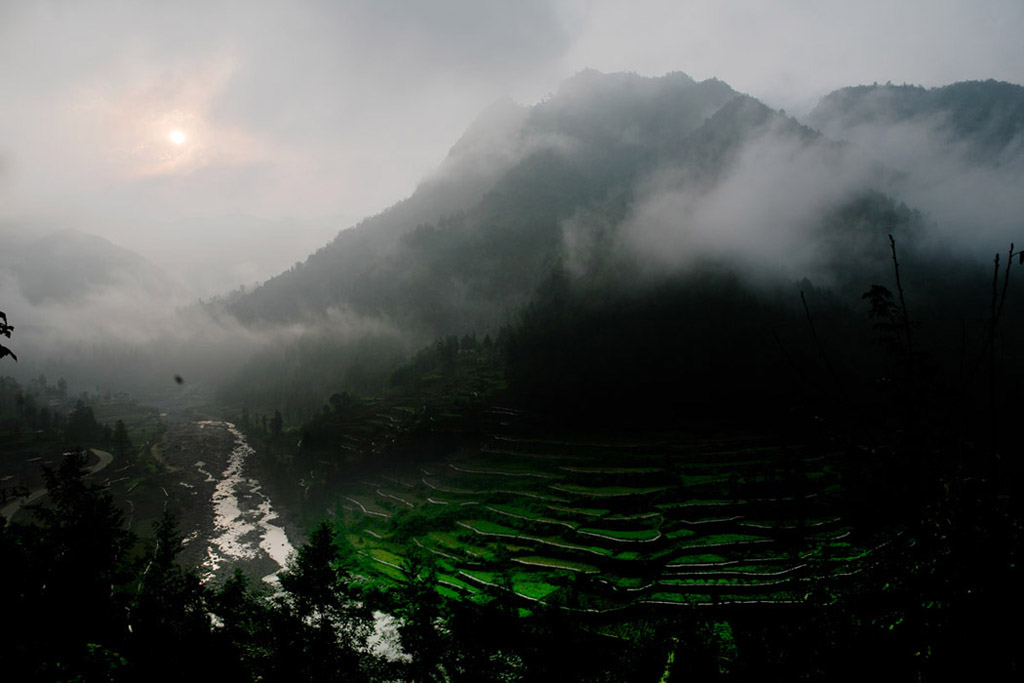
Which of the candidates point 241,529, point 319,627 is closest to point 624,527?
point 319,627

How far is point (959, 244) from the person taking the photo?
141000mm

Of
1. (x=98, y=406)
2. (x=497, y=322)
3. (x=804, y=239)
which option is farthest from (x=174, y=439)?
(x=804, y=239)

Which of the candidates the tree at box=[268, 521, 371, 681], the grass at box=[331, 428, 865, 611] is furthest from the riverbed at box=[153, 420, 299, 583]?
the tree at box=[268, 521, 371, 681]

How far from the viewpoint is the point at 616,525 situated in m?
43.6

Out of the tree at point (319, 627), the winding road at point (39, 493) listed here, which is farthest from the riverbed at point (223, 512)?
the tree at point (319, 627)

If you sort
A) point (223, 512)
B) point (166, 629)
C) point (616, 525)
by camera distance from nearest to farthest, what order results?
point (166, 629) < point (616, 525) < point (223, 512)

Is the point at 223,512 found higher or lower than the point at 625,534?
lower

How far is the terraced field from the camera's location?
3469 cm

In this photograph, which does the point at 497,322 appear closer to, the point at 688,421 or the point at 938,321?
the point at 688,421

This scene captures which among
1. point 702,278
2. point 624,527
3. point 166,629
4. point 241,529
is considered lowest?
point 241,529

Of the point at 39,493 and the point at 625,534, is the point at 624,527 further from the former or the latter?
the point at 39,493

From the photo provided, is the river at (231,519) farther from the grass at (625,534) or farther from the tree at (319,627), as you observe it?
the grass at (625,534)

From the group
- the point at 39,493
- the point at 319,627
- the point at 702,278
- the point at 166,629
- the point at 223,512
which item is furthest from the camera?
the point at 702,278

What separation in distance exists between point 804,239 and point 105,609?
527 feet
